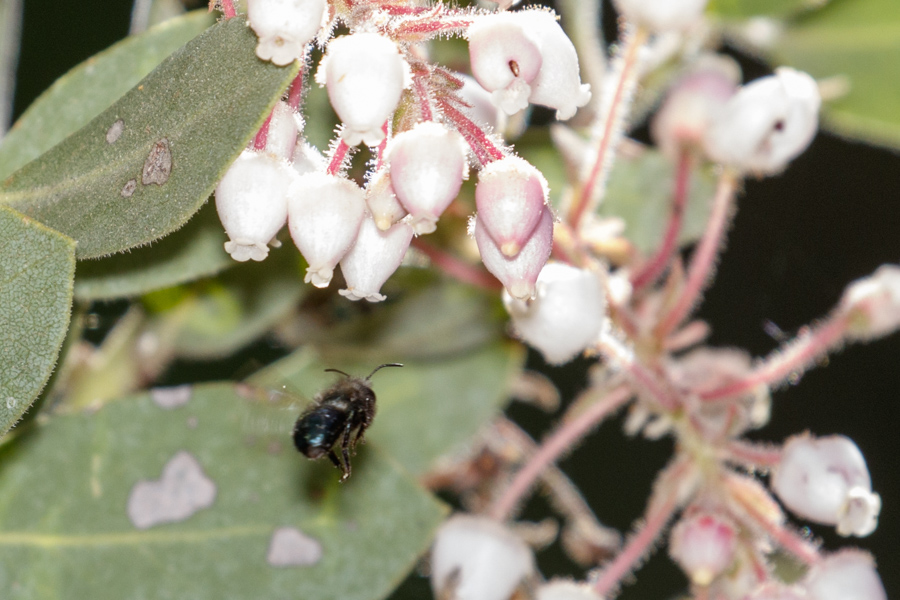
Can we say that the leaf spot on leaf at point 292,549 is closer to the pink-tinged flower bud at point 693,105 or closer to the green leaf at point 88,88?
the green leaf at point 88,88

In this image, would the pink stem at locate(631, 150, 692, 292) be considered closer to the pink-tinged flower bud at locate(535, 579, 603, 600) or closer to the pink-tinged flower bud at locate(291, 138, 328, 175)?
the pink-tinged flower bud at locate(535, 579, 603, 600)

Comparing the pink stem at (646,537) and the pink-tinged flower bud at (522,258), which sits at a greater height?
the pink-tinged flower bud at (522,258)

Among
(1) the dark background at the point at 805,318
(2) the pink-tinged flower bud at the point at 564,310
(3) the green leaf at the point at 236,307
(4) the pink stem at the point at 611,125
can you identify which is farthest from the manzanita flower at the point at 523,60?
(1) the dark background at the point at 805,318

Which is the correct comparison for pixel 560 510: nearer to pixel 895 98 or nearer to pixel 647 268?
pixel 647 268

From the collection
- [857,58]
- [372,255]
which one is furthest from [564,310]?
[857,58]

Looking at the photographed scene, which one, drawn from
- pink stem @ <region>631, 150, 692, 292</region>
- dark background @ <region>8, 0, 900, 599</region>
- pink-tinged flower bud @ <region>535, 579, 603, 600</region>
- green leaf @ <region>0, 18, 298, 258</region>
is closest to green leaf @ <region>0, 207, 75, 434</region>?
green leaf @ <region>0, 18, 298, 258</region>

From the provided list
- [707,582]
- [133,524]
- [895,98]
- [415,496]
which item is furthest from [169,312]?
[895,98]
